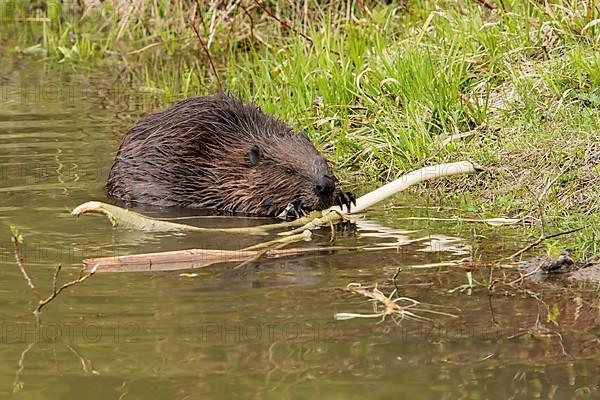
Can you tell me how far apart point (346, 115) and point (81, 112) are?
2417 mm

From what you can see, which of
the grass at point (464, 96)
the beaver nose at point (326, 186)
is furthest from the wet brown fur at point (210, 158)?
the grass at point (464, 96)

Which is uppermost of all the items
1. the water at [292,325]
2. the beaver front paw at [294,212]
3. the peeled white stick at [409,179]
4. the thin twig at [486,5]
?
the thin twig at [486,5]

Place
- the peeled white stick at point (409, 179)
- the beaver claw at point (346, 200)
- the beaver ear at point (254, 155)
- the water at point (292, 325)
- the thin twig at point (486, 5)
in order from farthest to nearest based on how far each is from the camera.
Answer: the thin twig at point (486, 5) < the beaver ear at point (254, 155) < the beaver claw at point (346, 200) < the peeled white stick at point (409, 179) < the water at point (292, 325)

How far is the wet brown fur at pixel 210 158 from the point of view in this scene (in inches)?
257

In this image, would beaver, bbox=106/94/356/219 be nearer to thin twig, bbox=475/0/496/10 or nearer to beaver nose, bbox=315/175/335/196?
beaver nose, bbox=315/175/335/196

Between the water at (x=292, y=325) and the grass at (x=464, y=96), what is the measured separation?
1.40 ft

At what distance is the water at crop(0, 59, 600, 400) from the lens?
12.1 feet

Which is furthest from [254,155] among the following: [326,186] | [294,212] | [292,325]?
[292,325]

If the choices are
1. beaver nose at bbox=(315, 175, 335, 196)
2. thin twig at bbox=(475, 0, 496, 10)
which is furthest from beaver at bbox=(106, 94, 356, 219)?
thin twig at bbox=(475, 0, 496, 10)

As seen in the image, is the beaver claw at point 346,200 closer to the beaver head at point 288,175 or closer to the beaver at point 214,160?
the beaver head at point 288,175

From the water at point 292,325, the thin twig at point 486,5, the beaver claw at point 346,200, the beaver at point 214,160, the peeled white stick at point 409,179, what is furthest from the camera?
the thin twig at point 486,5

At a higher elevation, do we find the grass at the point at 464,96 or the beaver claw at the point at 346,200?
the grass at the point at 464,96

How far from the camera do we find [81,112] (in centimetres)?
895

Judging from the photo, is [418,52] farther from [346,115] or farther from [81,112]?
[81,112]
